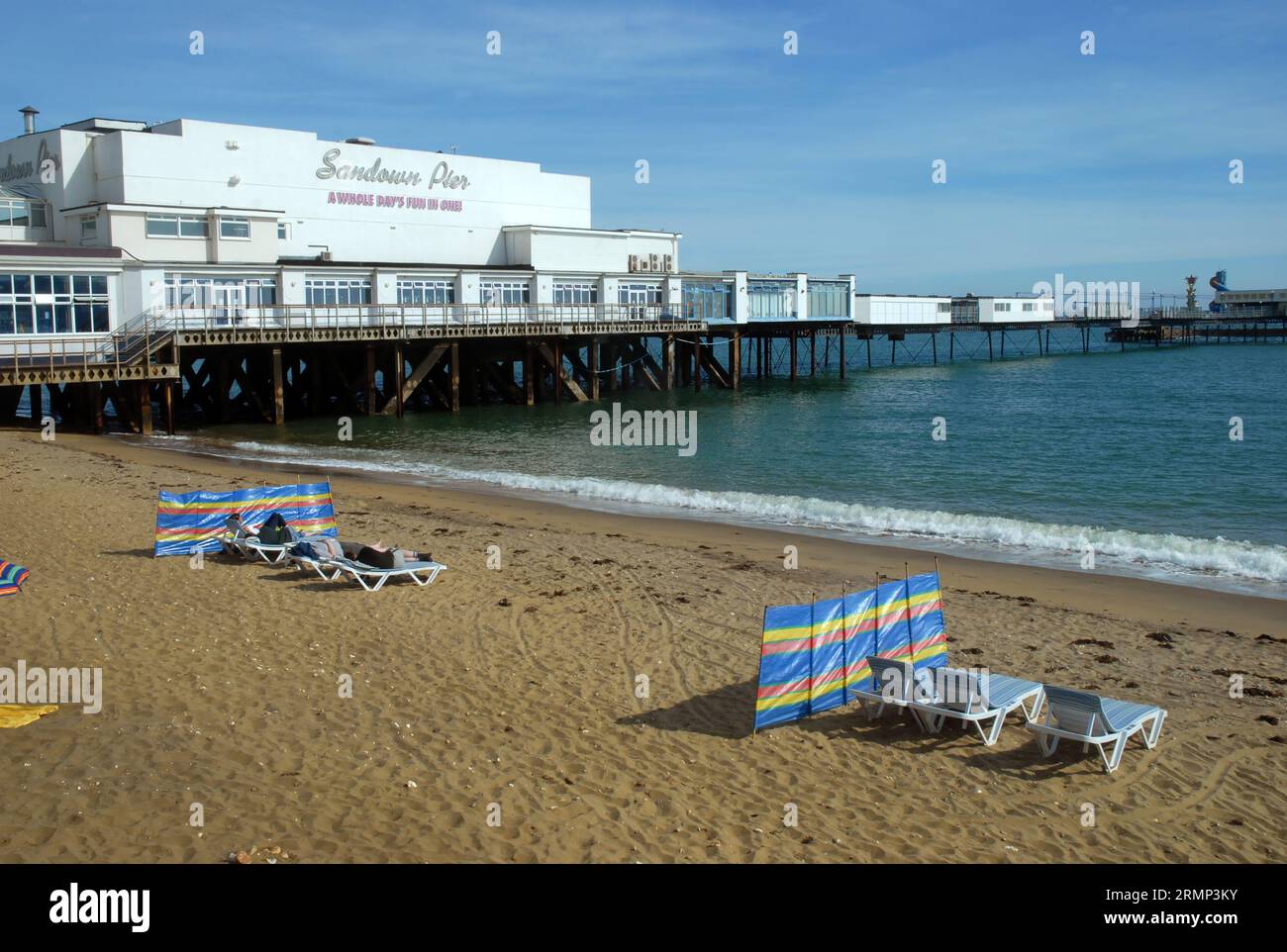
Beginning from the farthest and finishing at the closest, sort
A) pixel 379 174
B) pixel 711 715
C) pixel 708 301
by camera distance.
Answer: pixel 708 301 < pixel 379 174 < pixel 711 715

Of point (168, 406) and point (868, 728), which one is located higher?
point (168, 406)

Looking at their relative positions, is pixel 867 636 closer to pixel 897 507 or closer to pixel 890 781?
pixel 890 781

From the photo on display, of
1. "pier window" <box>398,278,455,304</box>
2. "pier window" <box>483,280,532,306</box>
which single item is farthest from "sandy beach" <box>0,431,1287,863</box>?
"pier window" <box>483,280,532,306</box>

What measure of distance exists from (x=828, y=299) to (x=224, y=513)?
154ft

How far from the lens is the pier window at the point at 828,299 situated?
57.0 m

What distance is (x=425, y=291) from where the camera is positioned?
41.2 m

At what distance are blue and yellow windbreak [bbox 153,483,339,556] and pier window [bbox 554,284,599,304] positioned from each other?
3167cm

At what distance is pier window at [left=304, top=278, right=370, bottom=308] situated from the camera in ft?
124

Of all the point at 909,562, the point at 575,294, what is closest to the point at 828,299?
the point at 575,294

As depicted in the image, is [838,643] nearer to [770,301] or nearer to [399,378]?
[399,378]

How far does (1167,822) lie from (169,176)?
37130 millimetres
